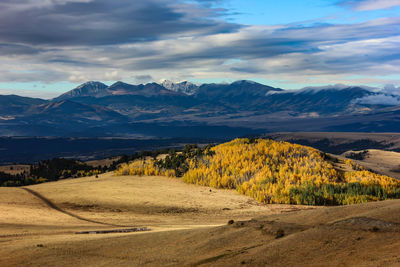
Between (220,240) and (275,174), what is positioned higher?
(220,240)

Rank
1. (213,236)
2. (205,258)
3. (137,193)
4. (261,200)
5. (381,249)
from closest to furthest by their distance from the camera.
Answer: (381,249) < (205,258) < (213,236) < (261,200) < (137,193)

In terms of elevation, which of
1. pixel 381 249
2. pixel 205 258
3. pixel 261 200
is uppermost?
pixel 381 249

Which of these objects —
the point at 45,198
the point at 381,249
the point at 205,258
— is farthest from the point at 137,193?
the point at 381,249

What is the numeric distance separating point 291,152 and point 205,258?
28.7 meters

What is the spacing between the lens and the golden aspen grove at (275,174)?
85.8 feet

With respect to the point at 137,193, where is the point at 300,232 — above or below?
above

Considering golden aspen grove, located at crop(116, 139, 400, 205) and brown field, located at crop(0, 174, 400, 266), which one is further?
golden aspen grove, located at crop(116, 139, 400, 205)

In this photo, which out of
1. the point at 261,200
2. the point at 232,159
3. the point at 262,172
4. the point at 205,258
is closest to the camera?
the point at 205,258

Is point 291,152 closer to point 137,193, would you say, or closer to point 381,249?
point 137,193

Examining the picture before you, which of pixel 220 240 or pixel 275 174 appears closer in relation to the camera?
pixel 220 240

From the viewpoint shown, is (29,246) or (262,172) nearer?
(29,246)

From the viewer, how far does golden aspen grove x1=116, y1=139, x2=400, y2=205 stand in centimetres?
2616

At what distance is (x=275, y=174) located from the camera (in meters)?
31.8

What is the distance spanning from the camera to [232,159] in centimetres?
3675
